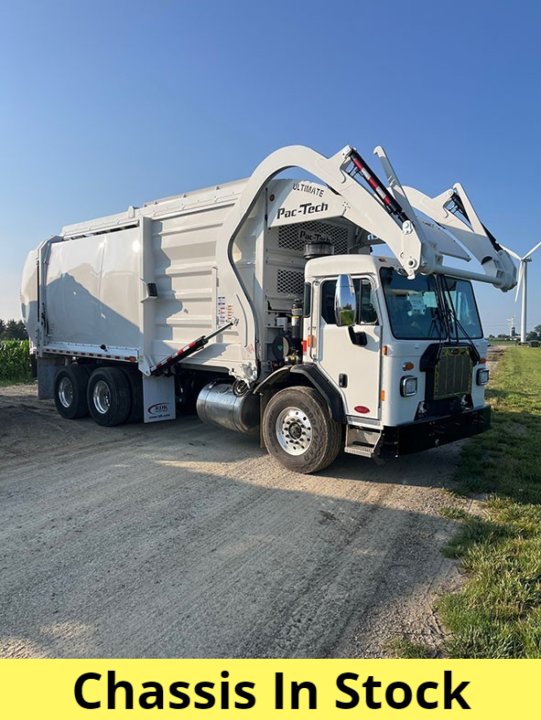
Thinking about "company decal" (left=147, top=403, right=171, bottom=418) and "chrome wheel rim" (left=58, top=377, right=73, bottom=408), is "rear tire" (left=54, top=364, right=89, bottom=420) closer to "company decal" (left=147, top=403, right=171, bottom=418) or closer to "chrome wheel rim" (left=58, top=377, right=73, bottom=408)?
"chrome wheel rim" (left=58, top=377, right=73, bottom=408)

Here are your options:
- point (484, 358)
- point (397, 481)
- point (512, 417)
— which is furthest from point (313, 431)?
point (512, 417)

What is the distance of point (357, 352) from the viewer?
6043mm

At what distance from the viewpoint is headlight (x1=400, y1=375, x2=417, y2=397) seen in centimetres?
570

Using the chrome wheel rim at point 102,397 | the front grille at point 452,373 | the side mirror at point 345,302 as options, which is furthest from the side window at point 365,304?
the chrome wheel rim at point 102,397

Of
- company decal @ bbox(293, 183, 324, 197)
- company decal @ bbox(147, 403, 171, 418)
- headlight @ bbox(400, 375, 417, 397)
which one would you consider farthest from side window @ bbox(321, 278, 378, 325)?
company decal @ bbox(147, 403, 171, 418)

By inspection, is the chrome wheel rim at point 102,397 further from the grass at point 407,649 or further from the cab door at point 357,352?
the grass at point 407,649

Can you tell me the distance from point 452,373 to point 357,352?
3.94 ft

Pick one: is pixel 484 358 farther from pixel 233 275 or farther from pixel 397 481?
pixel 233 275

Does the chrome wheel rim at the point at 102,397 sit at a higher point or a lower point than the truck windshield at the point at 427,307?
lower

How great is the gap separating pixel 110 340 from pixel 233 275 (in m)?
3.55

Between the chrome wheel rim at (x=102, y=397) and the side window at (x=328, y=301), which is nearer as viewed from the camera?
the side window at (x=328, y=301)

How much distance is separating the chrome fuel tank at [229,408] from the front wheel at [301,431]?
525mm

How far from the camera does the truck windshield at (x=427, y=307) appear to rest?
5910 mm

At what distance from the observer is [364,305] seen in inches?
235
